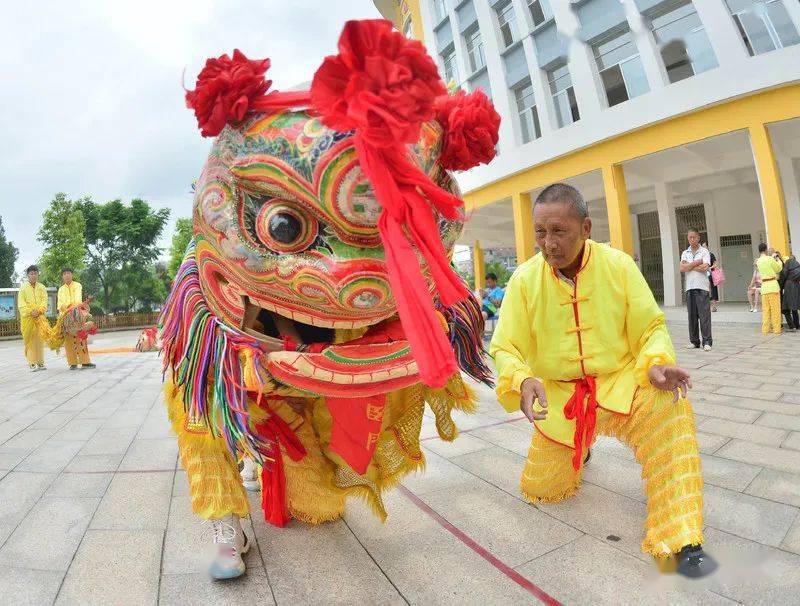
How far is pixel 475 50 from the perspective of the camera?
15.2 meters

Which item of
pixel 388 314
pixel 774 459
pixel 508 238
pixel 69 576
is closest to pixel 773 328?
pixel 774 459

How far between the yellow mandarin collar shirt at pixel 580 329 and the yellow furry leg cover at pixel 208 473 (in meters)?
1.03

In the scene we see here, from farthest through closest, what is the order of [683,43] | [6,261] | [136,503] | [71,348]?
[6,261] → [683,43] → [71,348] → [136,503]

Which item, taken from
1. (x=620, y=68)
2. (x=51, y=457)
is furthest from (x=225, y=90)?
(x=620, y=68)

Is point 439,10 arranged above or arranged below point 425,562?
above

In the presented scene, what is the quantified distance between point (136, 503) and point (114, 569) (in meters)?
0.68

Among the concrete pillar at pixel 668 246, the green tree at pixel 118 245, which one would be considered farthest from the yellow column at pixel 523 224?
the green tree at pixel 118 245

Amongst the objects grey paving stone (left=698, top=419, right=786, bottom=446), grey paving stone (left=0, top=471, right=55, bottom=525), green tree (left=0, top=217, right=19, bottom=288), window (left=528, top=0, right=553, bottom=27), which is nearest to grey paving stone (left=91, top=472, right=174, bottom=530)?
grey paving stone (left=0, top=471, right=55, bottom=525)

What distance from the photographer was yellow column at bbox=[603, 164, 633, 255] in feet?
38.1

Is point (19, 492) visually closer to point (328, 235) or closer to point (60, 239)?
point (328, 235)

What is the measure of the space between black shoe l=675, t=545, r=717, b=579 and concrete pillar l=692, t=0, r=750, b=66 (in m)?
10.8

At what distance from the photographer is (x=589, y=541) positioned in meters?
1.81

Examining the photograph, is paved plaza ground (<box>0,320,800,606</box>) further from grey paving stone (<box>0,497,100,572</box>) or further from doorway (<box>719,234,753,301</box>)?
doorway (<box>719,234,753,301</box>)

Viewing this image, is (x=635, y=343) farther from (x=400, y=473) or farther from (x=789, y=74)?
(x=789, y=74)
